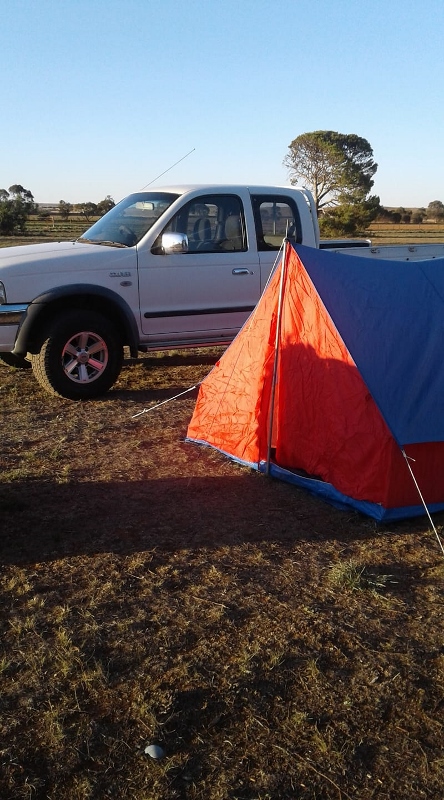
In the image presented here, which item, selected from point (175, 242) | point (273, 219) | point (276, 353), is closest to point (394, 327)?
point (276, 353)

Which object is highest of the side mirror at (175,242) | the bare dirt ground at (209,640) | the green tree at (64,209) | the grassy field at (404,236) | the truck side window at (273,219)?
the green tree at (64,209)

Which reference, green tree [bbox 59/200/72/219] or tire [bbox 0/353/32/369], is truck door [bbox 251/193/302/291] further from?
green tree [bbox 59/200/72/219]

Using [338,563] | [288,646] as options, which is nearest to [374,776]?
[288,646]

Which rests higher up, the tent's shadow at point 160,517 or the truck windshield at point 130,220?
the truck windshield at point 130,220

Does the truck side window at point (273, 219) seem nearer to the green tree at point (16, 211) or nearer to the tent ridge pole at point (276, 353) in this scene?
the tent ridge pole at point (276, 353)

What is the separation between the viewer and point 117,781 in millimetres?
2545

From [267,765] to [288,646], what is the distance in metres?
0.72

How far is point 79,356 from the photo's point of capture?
7105 millimetres

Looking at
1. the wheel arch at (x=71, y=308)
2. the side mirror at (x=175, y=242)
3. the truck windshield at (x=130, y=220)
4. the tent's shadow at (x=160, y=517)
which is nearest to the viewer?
the tent's shadow at (x=160, y=517)

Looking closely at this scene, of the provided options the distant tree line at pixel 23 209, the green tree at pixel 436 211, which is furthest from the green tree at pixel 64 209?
the green tree at pixel 436 211

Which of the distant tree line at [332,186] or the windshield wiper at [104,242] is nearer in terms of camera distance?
the windshield wiper at [104,242]

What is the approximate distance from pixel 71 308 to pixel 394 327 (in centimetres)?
343

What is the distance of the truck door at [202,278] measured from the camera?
7.36 meters

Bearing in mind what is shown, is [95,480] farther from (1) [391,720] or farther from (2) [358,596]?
(1) [391,720]
